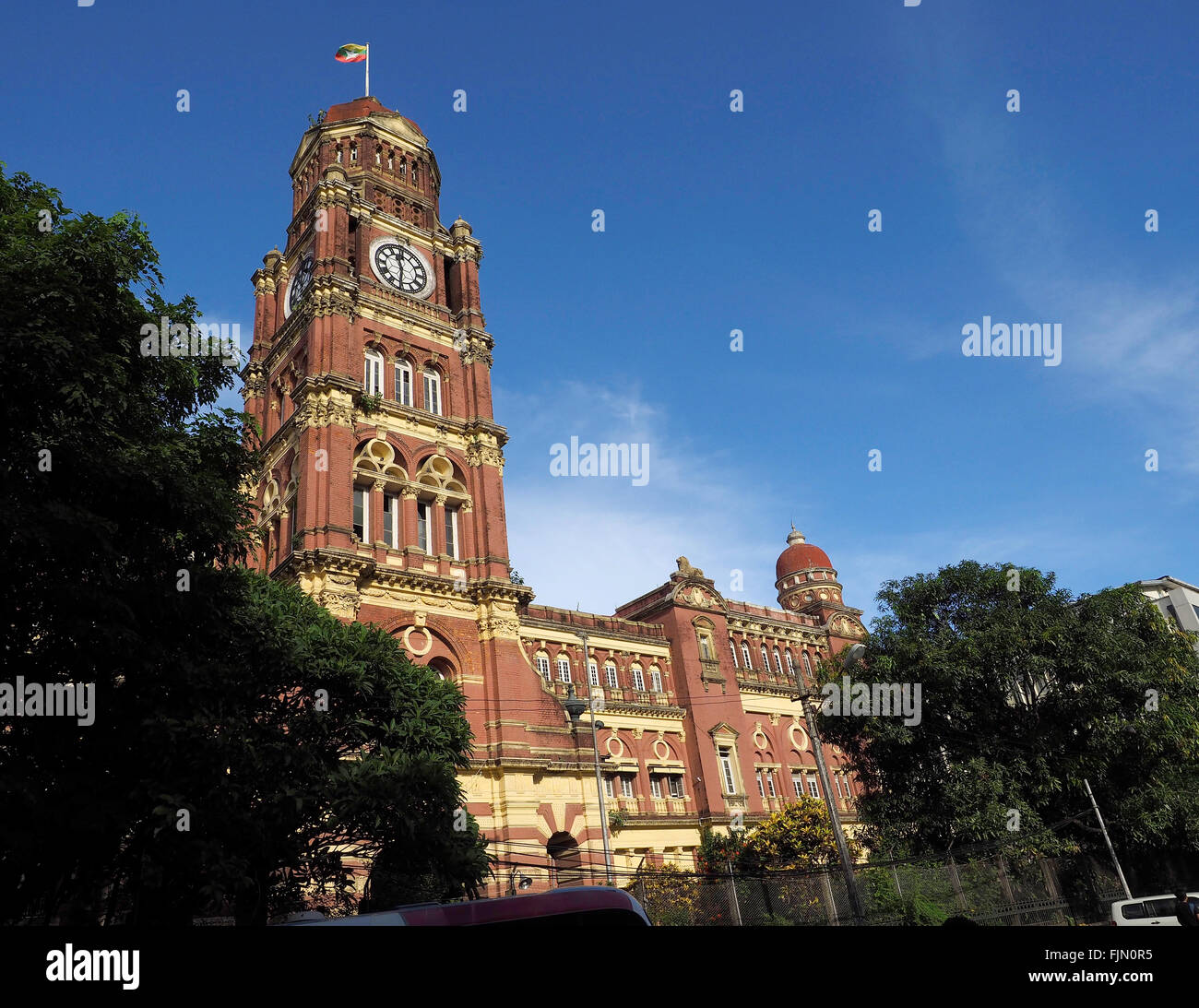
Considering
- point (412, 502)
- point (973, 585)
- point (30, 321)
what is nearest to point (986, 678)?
point (973, 585)

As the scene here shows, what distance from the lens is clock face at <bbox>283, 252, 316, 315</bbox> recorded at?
41.6 m

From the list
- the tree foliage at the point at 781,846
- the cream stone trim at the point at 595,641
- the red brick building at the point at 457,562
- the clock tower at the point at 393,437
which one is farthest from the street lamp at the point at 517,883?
the cream stone trim at the point at 595,641

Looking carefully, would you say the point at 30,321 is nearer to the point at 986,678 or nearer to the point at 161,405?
the point at 161,405

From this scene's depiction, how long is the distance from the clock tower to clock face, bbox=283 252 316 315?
0.14 metres

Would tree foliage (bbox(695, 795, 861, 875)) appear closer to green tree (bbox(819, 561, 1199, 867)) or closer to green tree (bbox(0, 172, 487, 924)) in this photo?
green tree (bbox(819, 561, 1199, 867))

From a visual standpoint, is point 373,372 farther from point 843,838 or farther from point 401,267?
point 843,838

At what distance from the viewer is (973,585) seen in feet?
103

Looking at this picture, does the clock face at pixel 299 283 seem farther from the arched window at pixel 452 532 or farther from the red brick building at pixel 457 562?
the arched window at pixel 452 532

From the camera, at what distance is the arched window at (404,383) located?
39562 mm

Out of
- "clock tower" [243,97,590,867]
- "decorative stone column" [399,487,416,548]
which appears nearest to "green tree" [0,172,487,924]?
"clock tower" [243,97,590,867]

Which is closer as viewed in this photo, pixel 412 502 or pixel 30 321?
pixel 30 321

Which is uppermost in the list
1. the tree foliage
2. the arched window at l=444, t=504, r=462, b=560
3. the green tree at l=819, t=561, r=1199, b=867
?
the arched window at l=444, t=504, r=462, b=560

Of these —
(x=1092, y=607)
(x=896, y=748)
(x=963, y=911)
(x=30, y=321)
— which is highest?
(x=30, y=321)
